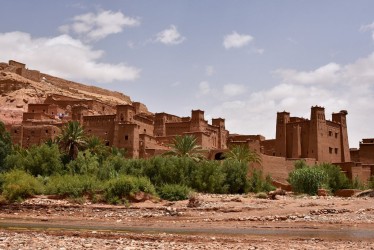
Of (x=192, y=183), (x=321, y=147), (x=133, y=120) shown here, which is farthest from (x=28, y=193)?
(x=321, y=147)

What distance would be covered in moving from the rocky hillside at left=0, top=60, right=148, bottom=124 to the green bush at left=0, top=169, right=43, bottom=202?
2610cm

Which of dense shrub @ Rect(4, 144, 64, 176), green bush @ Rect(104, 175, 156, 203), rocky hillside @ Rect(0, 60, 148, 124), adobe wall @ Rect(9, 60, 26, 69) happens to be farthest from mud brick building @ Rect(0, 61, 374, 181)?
A: adobe wall @ Rect(9, 60, 26, 69)

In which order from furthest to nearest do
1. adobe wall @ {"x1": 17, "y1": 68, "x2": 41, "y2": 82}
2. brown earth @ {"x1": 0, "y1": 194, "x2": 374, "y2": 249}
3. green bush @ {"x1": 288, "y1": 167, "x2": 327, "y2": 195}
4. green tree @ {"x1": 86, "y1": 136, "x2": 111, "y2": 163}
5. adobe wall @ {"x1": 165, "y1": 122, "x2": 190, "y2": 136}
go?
adobe wall @ {"x1": 17, "y1": 68, "x2": 41, "y2": 82}
adobe wall @ {"x1": 165, "y1": 122, "x2": 190, "y2": 136}
green tree @ {"x1": 86, "y1": 136, "x2": 111, "y2": 163}
green bush @ {"x1": 288, "y1": 167, "x2": 327, "y2": 195}
brown earth @ {"x1": 0, "y1": 194, "x2": 374, "y2": 249}

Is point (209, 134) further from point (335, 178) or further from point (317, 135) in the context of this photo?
point (335, 178)

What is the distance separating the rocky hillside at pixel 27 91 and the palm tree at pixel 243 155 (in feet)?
85.5

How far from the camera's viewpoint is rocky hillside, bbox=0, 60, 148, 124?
64.2 metres

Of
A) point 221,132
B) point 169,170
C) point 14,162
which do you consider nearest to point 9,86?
point 221,132

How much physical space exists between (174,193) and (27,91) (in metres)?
44.6

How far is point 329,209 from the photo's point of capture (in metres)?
25.8

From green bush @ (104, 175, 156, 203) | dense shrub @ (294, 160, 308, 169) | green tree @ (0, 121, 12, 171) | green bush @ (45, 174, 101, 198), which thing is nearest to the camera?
green bush @ (104, 175, 156, 203)

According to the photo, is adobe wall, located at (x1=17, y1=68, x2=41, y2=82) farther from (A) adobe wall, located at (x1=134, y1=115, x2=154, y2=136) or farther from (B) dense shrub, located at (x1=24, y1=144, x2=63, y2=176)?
(B) dense shrub, located at (x1=24, y1=144, x2=63, y2=176)

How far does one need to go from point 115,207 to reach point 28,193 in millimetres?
5915

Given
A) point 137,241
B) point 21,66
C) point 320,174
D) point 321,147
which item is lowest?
point 137,241

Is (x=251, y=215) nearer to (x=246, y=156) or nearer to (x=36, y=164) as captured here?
(x=246, y=156)
